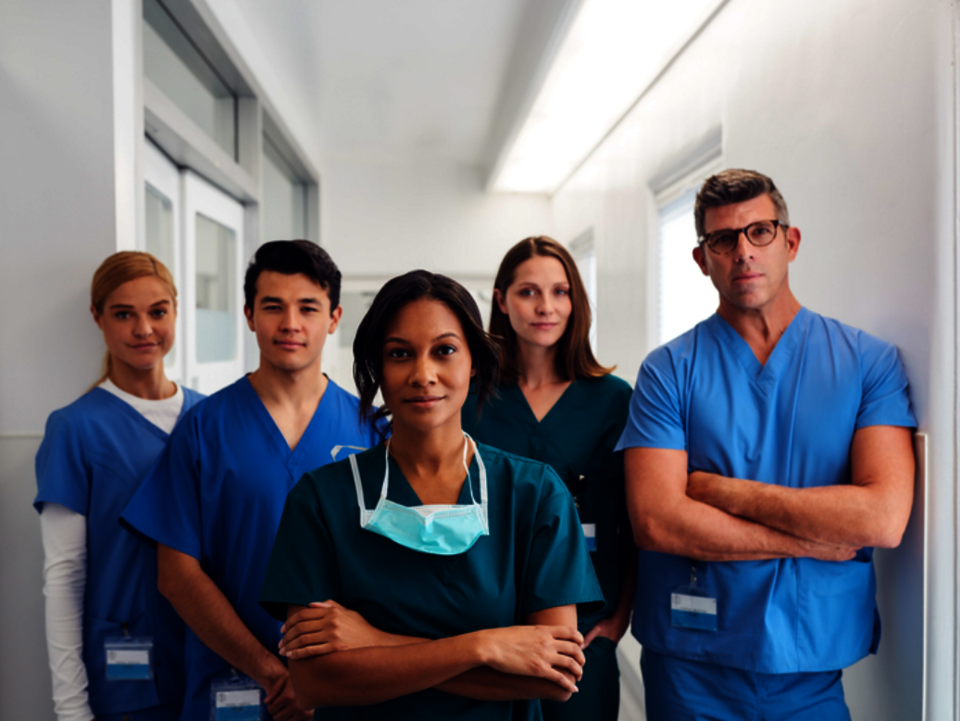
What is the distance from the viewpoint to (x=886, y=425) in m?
1.33

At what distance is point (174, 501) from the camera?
1.41 m

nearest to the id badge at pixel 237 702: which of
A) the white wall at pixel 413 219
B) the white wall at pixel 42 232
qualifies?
the white wall at pixel 42 232

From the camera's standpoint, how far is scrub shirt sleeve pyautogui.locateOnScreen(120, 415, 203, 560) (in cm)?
139

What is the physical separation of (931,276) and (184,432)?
162 cm

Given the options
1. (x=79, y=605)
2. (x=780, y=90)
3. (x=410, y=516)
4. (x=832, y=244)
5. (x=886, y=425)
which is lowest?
(x=79, y=605)

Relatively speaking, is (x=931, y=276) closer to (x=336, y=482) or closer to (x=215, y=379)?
(x=336, y=482)

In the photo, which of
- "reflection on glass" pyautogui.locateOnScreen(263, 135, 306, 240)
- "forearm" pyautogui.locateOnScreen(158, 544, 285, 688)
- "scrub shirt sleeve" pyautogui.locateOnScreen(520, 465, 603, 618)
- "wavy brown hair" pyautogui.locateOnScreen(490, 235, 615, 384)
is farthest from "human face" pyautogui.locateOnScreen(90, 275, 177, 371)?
"reflection on glass" pyautogui.locateOnScreen(263, 135, 306, 240)

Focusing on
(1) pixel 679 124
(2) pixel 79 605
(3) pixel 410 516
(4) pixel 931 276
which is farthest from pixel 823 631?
(1) pixel 679 124

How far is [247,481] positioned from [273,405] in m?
0.20

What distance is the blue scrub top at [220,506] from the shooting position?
4.58 ft

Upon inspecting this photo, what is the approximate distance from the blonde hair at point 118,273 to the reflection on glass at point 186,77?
3.23 ft

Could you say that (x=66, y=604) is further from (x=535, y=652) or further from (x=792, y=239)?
(x=792, y=239)

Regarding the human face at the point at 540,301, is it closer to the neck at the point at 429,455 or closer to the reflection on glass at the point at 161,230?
the neck at the point at 429,455

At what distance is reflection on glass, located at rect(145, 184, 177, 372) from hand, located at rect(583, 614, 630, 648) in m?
2.10
